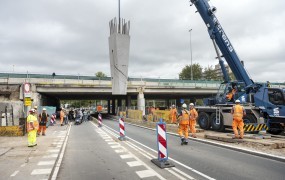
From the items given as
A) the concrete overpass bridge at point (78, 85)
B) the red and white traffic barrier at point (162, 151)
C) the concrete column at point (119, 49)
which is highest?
the concrete column at point (119, 49)

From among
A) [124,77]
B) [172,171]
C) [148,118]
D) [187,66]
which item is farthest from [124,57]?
[187,66]

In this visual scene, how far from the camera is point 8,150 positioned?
425 inches

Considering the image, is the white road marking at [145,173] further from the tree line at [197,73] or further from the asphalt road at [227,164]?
the tree line at [197,73]

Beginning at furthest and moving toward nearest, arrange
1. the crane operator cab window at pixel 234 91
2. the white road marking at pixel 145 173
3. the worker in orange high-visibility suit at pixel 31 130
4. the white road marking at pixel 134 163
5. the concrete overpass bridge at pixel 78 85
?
the concrete overpass bridge at pixel 78 85, the crane operator cab window at pixel 234 91, the worker in orange high-visibility suit at pixel 31 130, the white road marking at pixel 134 163, the white road marking at pixel 145 173

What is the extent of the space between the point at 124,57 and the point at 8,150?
2094 cm

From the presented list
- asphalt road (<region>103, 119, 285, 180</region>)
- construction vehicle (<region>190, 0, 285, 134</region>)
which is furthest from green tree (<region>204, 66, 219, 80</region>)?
asphalt road (<region>103, 119, 285, 180</region>)

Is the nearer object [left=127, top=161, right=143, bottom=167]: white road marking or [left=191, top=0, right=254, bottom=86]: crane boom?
[left=127, top=161, right=143, bottom=167]: white road marking

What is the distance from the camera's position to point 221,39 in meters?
17.2

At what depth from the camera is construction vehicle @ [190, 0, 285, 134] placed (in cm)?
1454

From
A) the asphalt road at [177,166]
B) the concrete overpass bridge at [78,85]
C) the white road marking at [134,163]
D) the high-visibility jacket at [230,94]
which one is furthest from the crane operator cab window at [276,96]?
the concrete overpass bridge at [78,85]

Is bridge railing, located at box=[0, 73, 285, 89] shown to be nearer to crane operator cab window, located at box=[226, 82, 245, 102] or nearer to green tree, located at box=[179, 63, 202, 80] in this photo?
crane operator cab window, located at box=[226, 82, 245, 102]

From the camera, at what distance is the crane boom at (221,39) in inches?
671

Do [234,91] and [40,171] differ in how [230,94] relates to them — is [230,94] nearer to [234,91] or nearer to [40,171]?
[234,91]

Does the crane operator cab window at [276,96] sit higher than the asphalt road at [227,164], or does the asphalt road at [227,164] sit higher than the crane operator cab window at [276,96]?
the crane operator cab window at [276,96]
